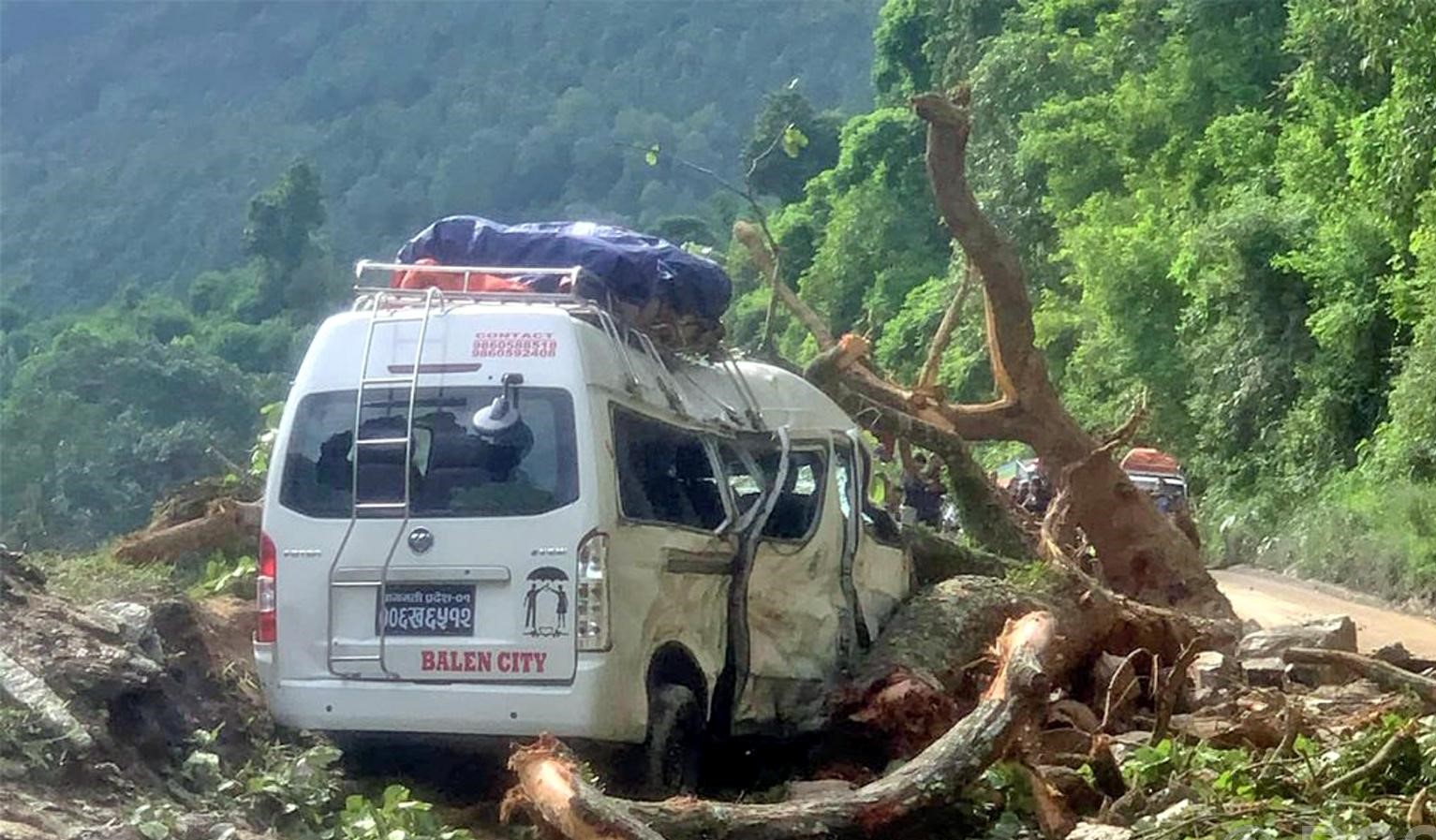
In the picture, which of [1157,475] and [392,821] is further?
[1157,475]

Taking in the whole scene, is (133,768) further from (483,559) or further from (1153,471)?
(1153,471)

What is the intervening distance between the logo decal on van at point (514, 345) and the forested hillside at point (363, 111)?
52.6 m

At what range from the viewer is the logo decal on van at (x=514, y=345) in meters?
7.32

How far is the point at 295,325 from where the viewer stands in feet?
155

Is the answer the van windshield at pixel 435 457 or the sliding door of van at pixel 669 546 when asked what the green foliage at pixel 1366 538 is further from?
the van windshield at pixel 435 457

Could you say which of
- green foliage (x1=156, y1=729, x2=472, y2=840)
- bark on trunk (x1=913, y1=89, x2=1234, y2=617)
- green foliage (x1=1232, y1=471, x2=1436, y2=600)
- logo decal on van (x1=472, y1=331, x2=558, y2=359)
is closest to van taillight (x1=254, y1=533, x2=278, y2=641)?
green foliage (x1=156, y1=729, x2=472, y2=840)

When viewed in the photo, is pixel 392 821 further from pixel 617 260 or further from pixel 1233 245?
pixel 1233 245

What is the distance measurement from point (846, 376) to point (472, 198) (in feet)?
211

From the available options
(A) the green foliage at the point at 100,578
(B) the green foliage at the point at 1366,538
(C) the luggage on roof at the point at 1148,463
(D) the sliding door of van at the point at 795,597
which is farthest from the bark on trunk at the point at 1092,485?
(C) the luggage on roof at the point at 1148,463

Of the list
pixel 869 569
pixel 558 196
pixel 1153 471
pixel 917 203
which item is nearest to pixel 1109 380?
pixel 1153 471

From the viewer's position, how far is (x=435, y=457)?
24.1 ft

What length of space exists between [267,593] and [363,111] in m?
78.6

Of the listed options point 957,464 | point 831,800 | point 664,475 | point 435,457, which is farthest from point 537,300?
point 957,464

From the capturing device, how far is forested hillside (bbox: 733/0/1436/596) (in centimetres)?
1866
